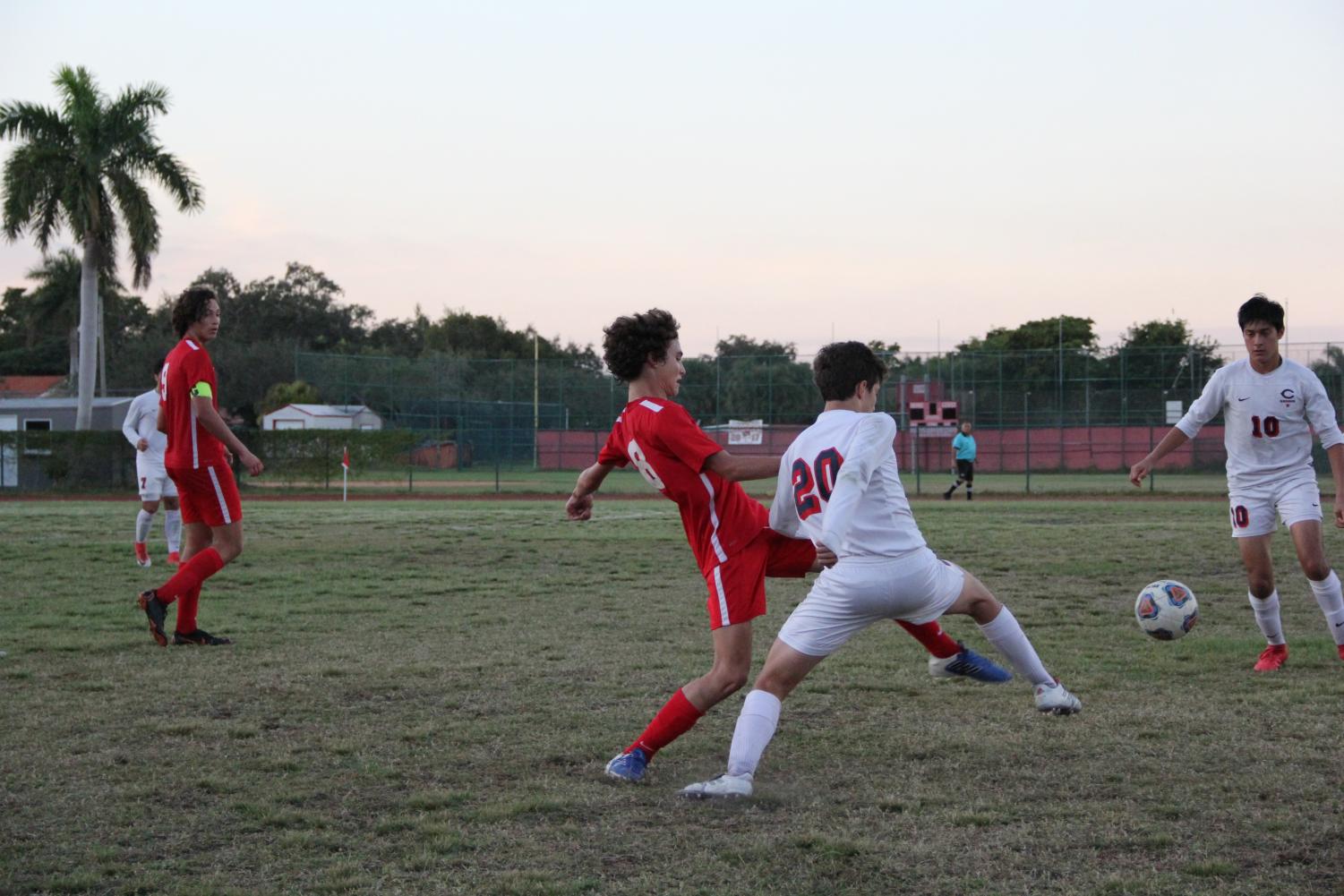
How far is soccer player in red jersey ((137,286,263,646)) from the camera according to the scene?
24.1 feet

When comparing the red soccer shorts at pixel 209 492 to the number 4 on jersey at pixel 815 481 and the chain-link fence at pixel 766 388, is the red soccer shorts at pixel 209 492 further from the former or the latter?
the chain-link fence at pixel 766 388

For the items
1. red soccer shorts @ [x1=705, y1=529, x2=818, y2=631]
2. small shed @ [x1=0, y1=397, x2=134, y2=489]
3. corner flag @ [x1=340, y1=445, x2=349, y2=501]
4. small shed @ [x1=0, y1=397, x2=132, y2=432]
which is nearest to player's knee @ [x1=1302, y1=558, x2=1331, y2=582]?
red soccer shorts @ [x1=705, y1=529, x2=818, y2=631]

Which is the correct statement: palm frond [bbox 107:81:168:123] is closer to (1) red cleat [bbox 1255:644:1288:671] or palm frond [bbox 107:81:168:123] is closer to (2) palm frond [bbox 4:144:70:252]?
(2) palm frond [bbox 4:144:70:252]

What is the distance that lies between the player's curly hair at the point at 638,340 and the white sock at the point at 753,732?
4.14ft

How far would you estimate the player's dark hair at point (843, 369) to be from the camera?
4.34 metres

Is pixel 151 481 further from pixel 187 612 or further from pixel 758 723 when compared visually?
pixel 758 723

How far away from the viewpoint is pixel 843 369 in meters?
4.35

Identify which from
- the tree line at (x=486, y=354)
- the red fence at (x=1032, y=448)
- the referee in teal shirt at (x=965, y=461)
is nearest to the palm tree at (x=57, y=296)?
the tree line at (x=486, y=354)

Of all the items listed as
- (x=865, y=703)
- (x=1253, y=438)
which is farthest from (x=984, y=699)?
(x=1253, y=438)

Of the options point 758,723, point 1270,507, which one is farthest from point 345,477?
point 758,723

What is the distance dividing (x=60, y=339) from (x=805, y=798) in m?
88.2

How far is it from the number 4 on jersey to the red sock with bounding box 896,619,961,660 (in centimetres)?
88

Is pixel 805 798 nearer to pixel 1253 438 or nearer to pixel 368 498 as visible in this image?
pixel 1253 438

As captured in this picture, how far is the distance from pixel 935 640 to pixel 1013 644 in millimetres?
348
